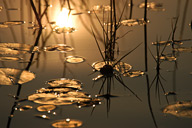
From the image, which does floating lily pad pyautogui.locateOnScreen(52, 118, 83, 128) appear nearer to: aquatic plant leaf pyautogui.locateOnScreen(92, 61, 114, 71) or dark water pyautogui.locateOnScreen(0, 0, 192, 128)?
dark water pyautogui.locateOnScreen(0, 0, 192, 128)

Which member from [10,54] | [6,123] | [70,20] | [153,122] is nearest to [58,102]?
[6,123]

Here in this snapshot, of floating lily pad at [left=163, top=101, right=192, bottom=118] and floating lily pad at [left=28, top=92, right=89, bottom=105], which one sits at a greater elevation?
floating lily pad at [left=28, top=92, right=89, bottom=105]

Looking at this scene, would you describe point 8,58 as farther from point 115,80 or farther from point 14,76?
point 115,80

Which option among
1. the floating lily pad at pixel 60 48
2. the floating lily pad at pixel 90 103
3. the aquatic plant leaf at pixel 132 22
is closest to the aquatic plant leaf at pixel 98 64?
the floating lily pad at pixel 60 48

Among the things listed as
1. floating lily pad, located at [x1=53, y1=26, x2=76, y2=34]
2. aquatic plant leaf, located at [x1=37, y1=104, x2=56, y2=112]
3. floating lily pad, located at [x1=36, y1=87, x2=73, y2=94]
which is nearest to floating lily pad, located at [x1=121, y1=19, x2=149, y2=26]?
floating lily pad, located at [x1=53, y1=26, x2=76, y2=34]

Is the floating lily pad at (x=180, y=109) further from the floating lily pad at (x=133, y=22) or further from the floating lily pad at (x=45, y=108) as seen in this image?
the floating lily pad at (x=133, y=22)

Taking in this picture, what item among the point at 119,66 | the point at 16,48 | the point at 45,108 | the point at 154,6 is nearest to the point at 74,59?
the point at 119,66
